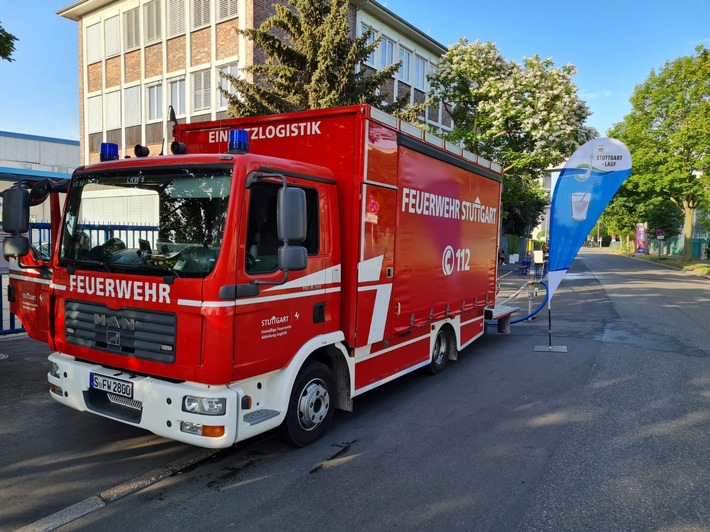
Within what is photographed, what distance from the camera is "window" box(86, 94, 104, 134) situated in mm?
25938

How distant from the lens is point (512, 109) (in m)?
16.9

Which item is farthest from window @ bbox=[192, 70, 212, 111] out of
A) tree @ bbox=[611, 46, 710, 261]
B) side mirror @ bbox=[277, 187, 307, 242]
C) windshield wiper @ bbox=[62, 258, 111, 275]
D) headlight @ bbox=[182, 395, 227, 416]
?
tree @ bbox=[611, 46, 710, 261]

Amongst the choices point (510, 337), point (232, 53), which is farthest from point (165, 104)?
point (510, 337)

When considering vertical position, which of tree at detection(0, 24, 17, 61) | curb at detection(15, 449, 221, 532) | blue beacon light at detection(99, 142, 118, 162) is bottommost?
curb at detection(15, 449, 221, 532)

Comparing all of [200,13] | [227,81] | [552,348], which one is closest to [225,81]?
[227,81]

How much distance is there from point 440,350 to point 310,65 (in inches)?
360

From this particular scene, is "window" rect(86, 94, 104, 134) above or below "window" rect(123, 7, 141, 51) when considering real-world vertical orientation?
below

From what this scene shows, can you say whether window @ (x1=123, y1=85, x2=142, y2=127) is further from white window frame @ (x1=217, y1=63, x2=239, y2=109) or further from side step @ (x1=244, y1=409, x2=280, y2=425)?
side step @ (x1=244, y1=409, x2=280, y2=425)

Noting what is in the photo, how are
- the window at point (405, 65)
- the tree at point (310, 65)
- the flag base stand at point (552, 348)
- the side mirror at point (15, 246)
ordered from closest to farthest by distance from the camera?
the side mirror at point (15, 246) < the flag base stand at point (552, 348) < the tree at point (310, 65) < the window at point (405, 65)

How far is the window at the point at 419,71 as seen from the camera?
29188 mm

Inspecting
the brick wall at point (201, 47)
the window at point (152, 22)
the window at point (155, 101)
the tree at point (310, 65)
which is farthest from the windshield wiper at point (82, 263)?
the window at point (152, 22)

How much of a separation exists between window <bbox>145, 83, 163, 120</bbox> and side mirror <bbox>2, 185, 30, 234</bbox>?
20.8m

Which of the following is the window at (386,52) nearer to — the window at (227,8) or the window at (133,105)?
the window at (227,8)

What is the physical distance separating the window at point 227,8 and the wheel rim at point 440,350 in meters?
17.5
